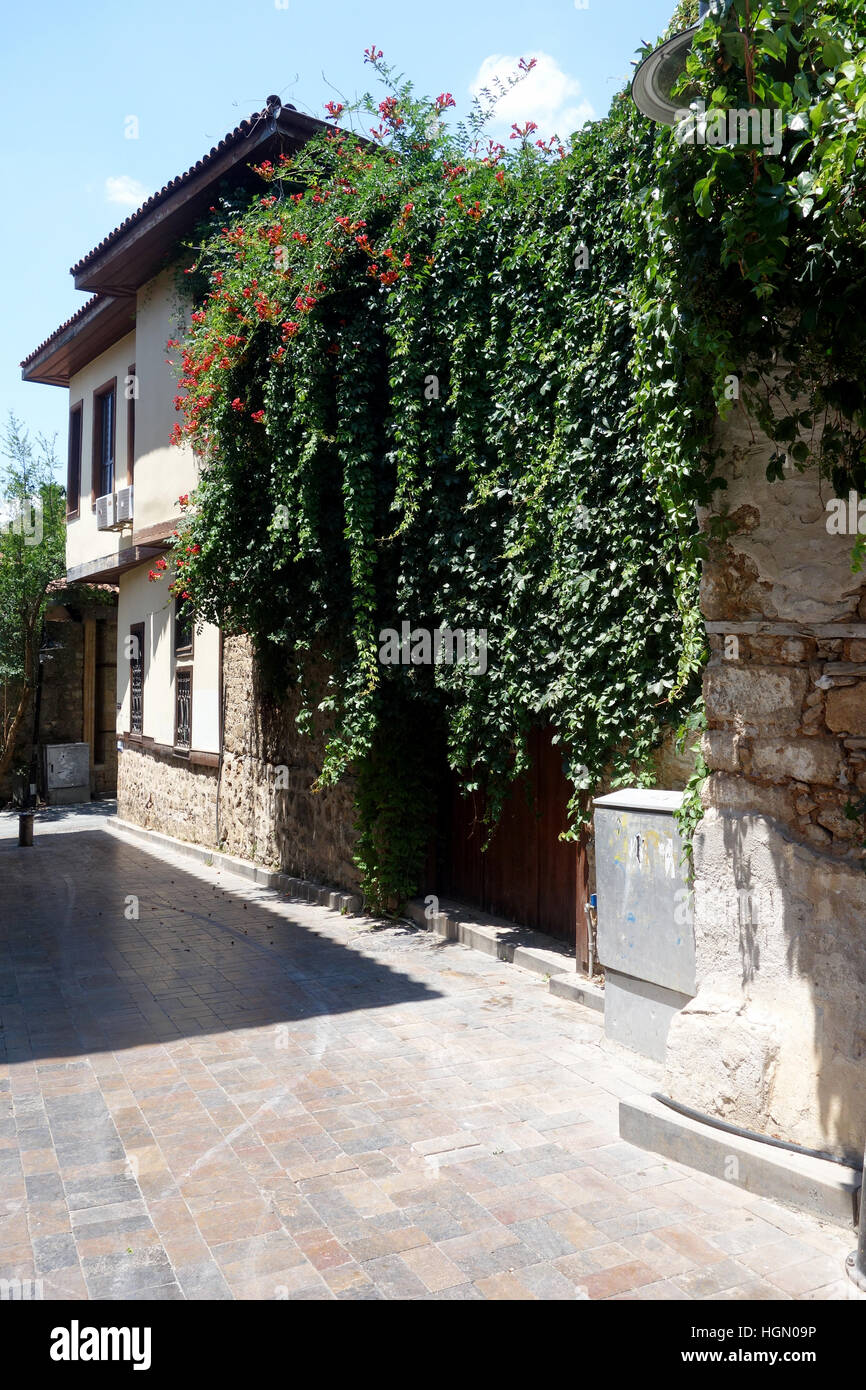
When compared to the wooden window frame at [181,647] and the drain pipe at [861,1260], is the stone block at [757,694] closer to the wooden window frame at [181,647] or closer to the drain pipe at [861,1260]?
the drain pipe at [861,1260]

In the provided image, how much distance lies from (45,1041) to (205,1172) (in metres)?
2.10

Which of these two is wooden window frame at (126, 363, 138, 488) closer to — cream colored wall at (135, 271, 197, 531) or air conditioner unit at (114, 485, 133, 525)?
air conditioner unit at (114, 485, 133, 525)

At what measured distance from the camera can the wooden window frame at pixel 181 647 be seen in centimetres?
1359

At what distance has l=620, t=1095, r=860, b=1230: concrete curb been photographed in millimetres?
3658

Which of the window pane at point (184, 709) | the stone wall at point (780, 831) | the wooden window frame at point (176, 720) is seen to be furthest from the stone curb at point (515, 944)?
the window pane at point (184, 709)

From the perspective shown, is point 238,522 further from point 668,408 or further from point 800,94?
point 800,94

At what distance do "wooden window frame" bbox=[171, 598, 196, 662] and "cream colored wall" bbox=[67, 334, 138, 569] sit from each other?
180cm

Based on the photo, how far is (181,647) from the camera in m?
14.1

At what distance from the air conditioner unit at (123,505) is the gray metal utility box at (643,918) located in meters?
10.9

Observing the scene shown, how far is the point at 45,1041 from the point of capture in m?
5.83

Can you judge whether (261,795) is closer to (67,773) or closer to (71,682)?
(67,773)

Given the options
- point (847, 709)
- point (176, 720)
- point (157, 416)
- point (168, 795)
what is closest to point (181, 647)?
point (176, 720)

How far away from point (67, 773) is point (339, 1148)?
16.7 metres

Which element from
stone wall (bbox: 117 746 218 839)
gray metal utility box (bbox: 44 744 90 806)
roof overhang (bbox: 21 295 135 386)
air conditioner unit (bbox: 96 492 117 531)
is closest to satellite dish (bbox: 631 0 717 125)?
stone wall (bbox: 117 746 218 839)
